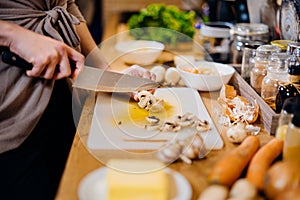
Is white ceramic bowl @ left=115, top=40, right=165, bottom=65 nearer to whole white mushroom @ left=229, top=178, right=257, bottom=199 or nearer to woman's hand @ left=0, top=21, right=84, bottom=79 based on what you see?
woman's hand @ left=0, top=21, right=84, bottom=79

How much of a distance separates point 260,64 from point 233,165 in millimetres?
467

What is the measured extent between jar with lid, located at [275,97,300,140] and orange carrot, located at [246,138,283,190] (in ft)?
0.08

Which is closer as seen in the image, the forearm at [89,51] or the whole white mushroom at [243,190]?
the whole white mushroom at [243,190]

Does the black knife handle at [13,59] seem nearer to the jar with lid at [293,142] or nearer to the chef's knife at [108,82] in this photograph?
the chef's knife at [108,82]

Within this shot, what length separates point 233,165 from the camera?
79 centimetres

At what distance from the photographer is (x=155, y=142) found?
3.14 ft

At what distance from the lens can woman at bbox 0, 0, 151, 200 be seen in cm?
95

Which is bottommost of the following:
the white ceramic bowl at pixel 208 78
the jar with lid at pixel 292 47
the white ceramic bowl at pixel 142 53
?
the white ceramic bowl at pixel 142 53

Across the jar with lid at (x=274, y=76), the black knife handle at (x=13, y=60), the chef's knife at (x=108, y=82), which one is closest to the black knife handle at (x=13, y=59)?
the black knife handle at (x=13, y=60)

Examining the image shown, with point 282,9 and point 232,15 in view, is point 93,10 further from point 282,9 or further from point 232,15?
point 282,9

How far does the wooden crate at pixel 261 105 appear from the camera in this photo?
3.23ft

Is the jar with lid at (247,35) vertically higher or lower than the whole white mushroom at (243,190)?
higher

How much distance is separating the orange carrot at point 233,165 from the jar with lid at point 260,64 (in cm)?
34

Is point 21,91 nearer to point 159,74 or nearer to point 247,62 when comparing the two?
point 159,74
